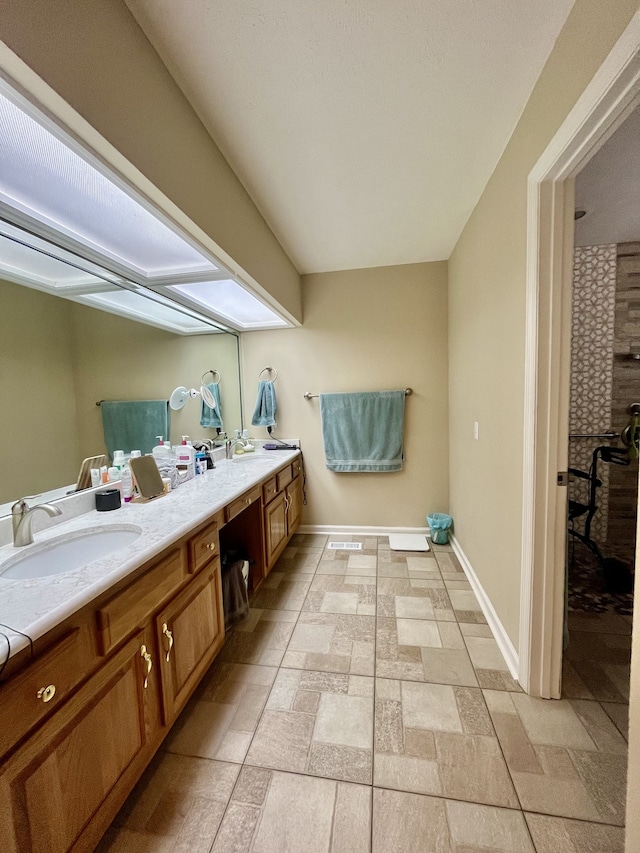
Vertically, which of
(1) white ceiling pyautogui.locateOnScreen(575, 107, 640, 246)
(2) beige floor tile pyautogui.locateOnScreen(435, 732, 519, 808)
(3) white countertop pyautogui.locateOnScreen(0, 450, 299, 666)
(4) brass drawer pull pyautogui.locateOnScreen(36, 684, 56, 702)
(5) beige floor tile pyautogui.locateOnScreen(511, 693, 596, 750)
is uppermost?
(1) white ceiling pyautogui.locateOnScreen(575, 107, 640, 246)

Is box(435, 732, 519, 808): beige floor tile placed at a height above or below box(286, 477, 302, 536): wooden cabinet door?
below

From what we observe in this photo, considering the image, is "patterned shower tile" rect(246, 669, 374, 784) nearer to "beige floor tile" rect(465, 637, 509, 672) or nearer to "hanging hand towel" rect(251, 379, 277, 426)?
"beige floor tile" rect(465, 637, 509, 672)

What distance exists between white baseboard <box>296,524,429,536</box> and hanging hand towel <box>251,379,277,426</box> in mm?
1098

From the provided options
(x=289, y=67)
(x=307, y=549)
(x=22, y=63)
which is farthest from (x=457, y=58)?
(x=307, y=549)

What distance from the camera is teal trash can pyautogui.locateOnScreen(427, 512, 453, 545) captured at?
2.72m

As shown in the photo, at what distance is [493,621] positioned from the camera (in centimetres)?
174

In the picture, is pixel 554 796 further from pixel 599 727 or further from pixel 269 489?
pixel 269 489

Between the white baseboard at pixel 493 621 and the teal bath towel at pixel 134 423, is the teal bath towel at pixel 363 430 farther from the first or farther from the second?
the teal bath towel at pixel 134 423

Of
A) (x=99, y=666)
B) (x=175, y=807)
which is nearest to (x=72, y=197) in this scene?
(x=99, y=666)

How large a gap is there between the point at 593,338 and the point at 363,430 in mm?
1875

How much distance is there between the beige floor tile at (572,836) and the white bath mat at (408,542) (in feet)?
5.65

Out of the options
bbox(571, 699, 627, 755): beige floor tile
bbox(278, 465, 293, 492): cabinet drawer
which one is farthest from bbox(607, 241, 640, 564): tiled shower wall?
bbox(278, 465, 293, 492): cabinet drawer

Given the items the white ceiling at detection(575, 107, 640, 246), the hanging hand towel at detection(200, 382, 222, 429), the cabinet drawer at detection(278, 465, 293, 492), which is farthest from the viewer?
the hanging hand towel at detection(200, 382, 222, 429)

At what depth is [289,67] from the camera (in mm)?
1092
